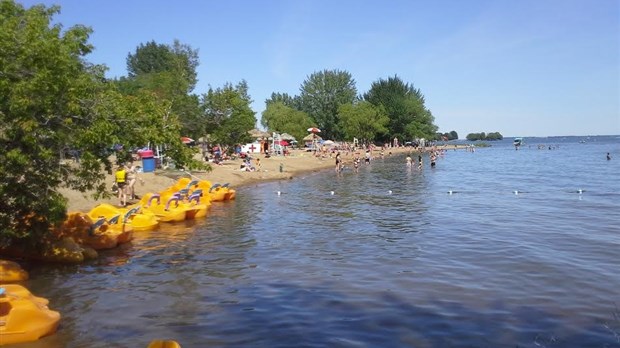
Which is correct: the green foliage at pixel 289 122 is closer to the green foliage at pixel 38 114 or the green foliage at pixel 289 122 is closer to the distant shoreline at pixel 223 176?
the distant shoreline at pixel 223 176

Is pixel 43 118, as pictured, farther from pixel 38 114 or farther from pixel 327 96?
pixel 327 96

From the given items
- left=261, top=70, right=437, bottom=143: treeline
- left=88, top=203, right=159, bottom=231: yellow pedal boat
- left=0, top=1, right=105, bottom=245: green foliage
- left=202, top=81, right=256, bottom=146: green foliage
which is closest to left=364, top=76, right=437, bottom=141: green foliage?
left=261, top=70, right=437, bottom=143: treeline

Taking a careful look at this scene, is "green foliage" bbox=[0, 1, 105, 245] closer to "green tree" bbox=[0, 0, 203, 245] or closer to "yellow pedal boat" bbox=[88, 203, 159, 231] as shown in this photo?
"green tree" bbox=[0, 0, 203, 245]

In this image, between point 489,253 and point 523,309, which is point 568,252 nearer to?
point 489,253

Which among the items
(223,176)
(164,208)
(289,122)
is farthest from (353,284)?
(289,122)

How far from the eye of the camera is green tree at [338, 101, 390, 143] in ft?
320

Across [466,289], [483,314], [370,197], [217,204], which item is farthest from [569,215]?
[217,204]

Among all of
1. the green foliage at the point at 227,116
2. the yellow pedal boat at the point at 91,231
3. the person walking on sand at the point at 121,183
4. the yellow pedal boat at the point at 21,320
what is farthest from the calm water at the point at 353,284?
the green foliage at the point at 227,116

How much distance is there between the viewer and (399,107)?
10806 centimetres

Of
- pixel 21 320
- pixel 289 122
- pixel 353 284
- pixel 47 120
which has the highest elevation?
pixel 289 122

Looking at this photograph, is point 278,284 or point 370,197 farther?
point 370,197

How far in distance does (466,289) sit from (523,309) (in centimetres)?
→ 151

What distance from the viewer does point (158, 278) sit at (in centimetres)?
1226

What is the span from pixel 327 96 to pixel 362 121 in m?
16.8
